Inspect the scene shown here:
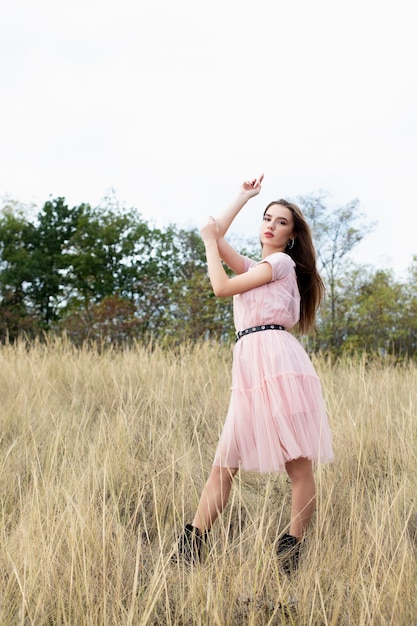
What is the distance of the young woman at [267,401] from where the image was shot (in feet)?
9.37

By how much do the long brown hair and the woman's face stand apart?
0.11 feet

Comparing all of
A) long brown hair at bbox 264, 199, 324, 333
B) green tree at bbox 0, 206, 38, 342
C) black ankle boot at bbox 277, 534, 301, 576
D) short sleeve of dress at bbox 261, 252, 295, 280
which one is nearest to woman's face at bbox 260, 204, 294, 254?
long brown hair at bbox 264, 199, 324, 333

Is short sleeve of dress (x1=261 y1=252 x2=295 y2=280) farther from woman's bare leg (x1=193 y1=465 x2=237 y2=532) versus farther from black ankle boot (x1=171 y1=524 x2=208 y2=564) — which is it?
black ankle boot (x1=171 y1=524 x2=208 y2=564)

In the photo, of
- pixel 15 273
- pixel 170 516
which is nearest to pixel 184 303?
pixel 170 516

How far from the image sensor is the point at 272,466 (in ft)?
9.30

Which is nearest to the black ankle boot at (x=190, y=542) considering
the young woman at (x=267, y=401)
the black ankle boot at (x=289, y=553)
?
the young woman at (x=267, y=401)

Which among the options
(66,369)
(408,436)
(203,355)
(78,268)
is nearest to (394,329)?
(203,355)

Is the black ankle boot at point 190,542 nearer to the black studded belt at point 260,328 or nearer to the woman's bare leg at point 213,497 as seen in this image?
the woman's bare leg at point 213,497

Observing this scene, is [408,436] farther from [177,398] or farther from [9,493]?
[9,493]

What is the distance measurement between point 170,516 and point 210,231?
1.51 meters

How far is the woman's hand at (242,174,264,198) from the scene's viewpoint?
10.4 ft

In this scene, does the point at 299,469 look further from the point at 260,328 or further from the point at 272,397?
the point at 260,328

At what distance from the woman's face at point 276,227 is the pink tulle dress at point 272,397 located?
0.52 feet

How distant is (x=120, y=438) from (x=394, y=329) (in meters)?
10.6
